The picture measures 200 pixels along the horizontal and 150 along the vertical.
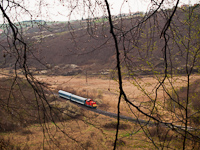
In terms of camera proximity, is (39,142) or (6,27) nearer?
(6,27)

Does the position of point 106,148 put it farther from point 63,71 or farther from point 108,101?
point 63,71

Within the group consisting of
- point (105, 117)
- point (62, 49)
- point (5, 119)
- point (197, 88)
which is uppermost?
point (62, 49)

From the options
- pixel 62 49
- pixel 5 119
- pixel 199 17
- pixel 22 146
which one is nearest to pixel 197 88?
pixel 199 17

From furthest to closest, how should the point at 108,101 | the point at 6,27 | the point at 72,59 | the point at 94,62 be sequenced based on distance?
the point at 72,59 → the point at 94,62 → the point at 108,101 → the point at 6,27

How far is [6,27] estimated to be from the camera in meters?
1.99

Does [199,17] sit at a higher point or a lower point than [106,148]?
higher

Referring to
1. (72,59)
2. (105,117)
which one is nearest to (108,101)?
(105,117)

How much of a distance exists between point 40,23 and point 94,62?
36238mm

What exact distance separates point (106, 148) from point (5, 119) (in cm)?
712

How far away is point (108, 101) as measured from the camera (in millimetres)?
18219

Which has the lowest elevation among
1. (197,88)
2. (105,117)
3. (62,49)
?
(105,117)

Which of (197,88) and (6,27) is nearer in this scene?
(6,27)

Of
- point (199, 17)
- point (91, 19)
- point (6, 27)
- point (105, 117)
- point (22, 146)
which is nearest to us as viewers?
point (91, 19)

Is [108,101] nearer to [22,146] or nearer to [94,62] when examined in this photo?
[22,146]
